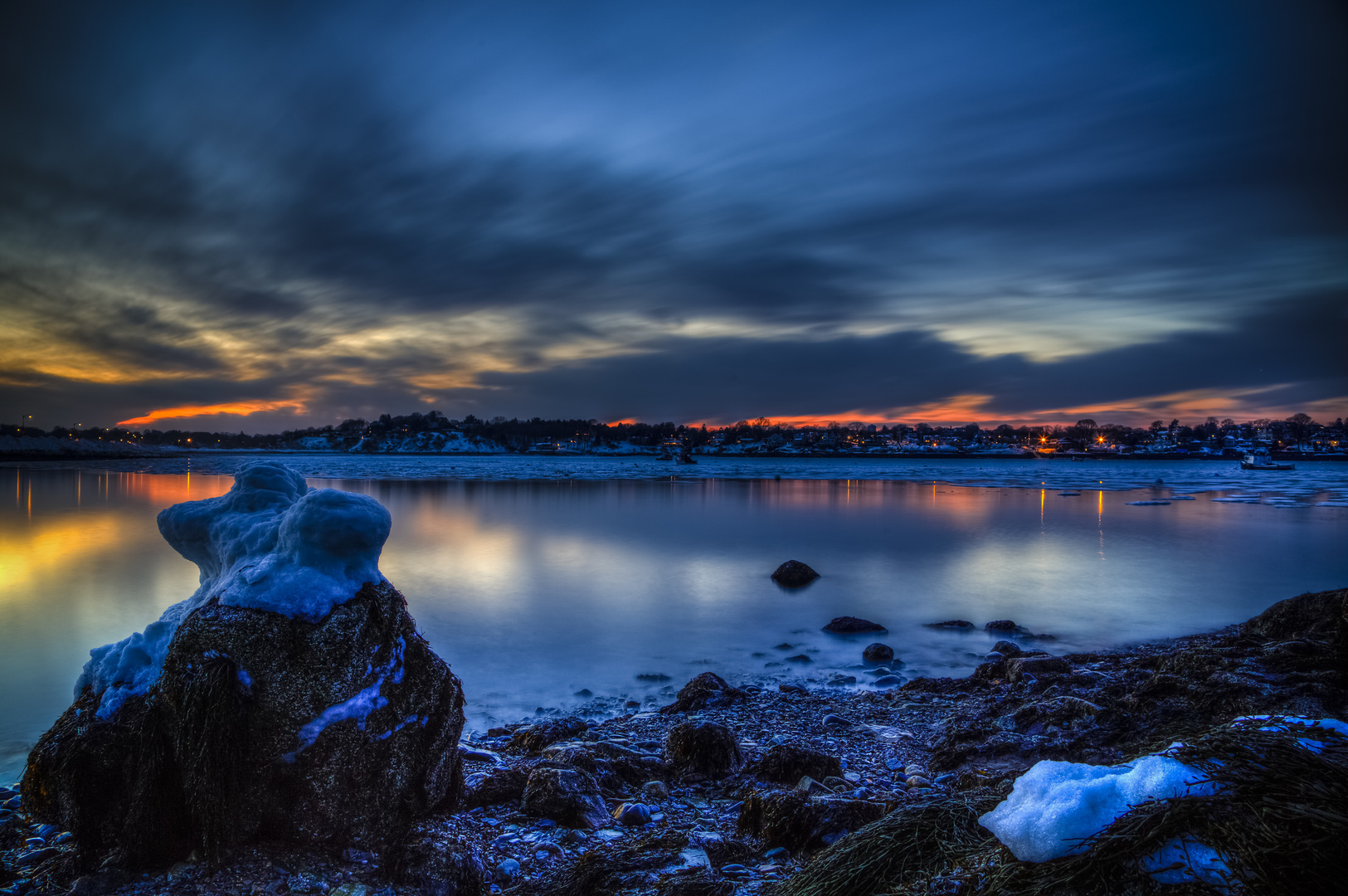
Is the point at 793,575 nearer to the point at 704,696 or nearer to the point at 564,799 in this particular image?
the point at 704,696

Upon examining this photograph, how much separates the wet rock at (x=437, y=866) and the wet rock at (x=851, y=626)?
9.13 m

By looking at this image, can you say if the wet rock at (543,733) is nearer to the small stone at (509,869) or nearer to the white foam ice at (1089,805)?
the small stone at (509,869)

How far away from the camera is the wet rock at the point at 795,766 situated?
211 inches

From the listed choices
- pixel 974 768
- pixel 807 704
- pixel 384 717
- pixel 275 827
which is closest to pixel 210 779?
pixel 275 827

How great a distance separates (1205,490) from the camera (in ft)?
167

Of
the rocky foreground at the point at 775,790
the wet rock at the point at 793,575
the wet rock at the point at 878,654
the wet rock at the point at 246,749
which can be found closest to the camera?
the rocky foreground at the point at 775,790

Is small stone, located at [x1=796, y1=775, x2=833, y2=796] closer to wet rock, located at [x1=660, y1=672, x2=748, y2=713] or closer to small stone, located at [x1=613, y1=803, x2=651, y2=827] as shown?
small stone, located at [x1=613, y1=803, x2=651, y2=827]

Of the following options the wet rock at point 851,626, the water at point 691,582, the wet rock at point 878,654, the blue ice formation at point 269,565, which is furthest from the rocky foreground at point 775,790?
the wet rock at point 851,626

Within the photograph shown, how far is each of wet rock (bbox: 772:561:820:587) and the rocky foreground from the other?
7314 mm

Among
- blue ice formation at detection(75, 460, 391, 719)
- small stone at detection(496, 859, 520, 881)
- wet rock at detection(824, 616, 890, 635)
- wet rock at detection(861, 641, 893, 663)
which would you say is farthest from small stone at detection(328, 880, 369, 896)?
wet rock at detection(824, 616, 890, 635)

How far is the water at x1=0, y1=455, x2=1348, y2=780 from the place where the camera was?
9.83 m

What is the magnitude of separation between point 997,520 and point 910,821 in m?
31.6

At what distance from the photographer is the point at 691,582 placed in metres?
16.6

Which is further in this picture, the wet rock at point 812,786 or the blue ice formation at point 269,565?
the wet rock at point 812,786
